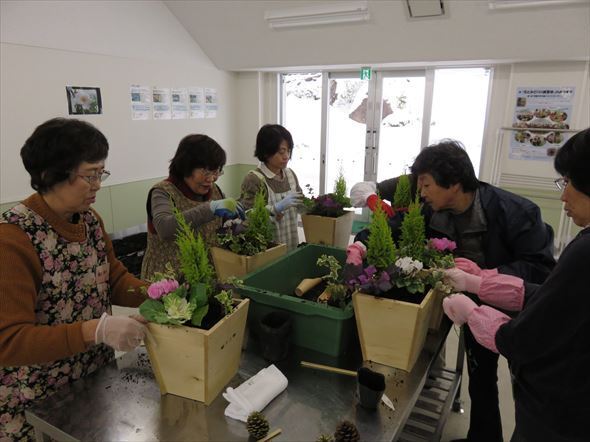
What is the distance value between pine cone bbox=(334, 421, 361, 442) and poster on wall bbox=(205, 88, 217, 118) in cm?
405

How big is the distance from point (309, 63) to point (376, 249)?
130 inches

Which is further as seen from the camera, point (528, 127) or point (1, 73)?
point (528, 127)

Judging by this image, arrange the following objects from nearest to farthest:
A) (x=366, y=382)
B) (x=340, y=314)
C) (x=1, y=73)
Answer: (x=366, y=382) < (x=340, y=314) < (x=1, y=73)

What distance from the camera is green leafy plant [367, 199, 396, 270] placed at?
123 centimetres

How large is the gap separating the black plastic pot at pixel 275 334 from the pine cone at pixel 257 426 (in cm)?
26

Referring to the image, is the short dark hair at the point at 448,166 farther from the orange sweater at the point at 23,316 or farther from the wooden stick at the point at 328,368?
the orange sweater at the point at 23,316

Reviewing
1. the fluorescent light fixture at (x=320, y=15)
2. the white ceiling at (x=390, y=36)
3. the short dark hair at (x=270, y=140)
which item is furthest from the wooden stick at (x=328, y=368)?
the fluorescent light fixture at (x=320, y=15)

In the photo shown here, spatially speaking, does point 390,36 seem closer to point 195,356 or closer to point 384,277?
point 384,277

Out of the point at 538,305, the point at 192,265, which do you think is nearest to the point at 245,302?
the point at 192,265

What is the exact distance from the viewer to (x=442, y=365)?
2176 millimetres

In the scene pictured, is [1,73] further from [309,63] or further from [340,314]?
[340,314]

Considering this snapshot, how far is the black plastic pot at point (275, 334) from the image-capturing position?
3.97ft

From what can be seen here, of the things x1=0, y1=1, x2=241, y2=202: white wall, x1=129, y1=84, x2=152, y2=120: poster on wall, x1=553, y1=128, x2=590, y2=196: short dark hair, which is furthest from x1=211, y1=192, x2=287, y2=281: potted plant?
x1=129, y1=84, x2=152, y2=120: poster on wall

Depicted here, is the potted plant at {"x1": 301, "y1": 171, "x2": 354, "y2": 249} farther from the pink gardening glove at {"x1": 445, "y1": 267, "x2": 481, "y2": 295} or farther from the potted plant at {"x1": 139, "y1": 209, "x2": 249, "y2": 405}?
the potted plant at {"x1": 139, "y1": 209, "x2": 249, "y2": 405}
